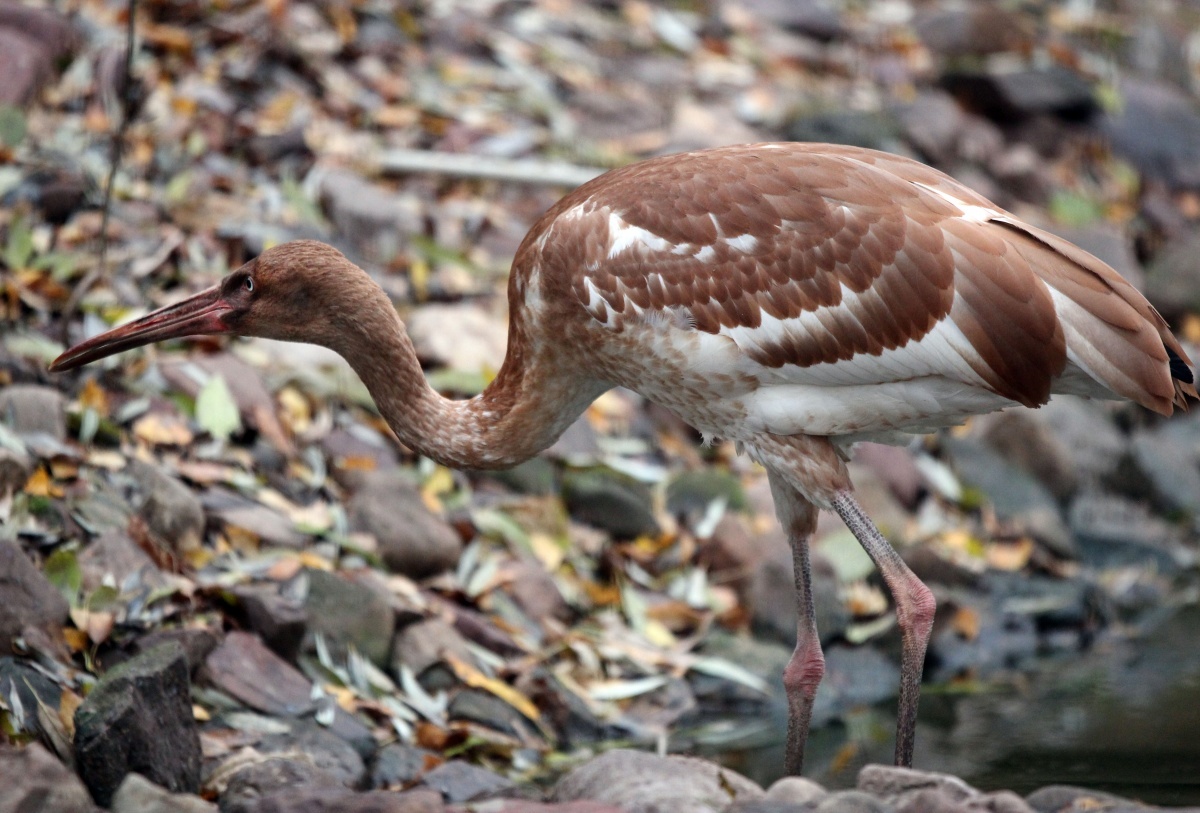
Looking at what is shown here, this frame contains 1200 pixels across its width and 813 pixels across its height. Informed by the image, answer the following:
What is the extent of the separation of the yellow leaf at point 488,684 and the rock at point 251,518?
0.99 m

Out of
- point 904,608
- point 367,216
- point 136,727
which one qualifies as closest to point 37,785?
point 136,727

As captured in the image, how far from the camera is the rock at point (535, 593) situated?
7816mm

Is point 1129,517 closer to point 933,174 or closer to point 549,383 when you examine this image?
point 933,174

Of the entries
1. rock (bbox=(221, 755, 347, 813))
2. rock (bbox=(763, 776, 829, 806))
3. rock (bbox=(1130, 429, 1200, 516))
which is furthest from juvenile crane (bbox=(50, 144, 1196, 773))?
rock (bbox=(1130, 429, 1200, 516))

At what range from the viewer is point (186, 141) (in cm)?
977

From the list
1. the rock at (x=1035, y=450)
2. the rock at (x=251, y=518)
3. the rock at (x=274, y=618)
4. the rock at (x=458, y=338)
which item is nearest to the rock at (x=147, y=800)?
the rock at (x=274, y=618)

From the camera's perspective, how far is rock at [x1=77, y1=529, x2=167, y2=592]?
6469mm

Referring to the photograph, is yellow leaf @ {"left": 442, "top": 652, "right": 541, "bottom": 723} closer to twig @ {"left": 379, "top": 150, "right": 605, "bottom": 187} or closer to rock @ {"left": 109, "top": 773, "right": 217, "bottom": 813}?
rock @ {"left": 109, "top": 773, "right": 217, "bottom": 813}

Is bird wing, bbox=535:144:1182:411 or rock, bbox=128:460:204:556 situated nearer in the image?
bird wing, bbox=535:144:1182:411

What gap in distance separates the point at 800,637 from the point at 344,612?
6.94ft

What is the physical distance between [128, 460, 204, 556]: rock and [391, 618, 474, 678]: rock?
42.4 inches

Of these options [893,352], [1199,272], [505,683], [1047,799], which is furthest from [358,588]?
[1199,272]

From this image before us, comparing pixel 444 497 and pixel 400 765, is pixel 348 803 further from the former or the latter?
pixel 444 497

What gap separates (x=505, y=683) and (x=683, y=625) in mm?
1301
